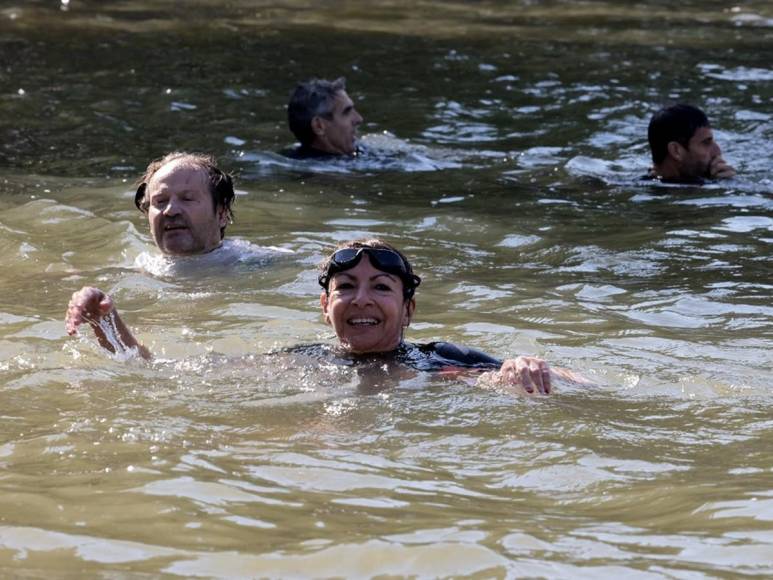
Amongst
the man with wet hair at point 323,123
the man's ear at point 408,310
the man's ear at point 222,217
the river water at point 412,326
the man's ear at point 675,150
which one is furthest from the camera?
the man with wet hair at point 323,123

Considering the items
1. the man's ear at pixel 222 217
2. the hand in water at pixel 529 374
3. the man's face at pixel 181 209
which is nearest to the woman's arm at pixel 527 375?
the hand in water at pixel 529 374

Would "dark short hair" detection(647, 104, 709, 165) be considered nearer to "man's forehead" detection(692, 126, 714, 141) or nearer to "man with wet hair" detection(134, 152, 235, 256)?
"man's forehead" detection(692, 126, 714, 141)

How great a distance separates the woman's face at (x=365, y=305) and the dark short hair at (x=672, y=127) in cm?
634

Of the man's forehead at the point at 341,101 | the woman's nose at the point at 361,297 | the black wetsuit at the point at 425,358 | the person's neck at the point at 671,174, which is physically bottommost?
the black wetsuit at the point at 425,358

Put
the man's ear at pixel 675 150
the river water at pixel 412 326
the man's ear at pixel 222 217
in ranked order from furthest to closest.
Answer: the man's ear at pixel 675 150 < the man's ear at pixel 222 217 < the river water at pixel 412 326

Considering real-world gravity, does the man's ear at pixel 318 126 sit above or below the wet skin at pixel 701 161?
above

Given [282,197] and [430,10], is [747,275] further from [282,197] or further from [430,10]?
[430,10]

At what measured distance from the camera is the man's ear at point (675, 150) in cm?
1316

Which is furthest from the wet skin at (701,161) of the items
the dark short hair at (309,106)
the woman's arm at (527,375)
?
the woman's arm at (527,375)

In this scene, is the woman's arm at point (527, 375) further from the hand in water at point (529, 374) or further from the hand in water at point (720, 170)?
the hand in water at point (720, 170)

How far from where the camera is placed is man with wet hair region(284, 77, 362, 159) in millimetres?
14273

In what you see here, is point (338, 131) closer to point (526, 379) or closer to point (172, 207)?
point (172, 207)

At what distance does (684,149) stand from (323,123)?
3487mm

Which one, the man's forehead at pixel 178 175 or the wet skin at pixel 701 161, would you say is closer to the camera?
the man's forehead at pixel 178 175
